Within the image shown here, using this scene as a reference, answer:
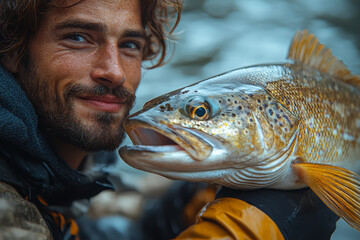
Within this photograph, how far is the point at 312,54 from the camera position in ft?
6.59

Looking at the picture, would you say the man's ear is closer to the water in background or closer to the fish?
the fish

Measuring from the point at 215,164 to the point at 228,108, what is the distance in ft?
0.91

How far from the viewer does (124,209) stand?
3.14m

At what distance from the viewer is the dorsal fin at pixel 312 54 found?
2004 millimetres

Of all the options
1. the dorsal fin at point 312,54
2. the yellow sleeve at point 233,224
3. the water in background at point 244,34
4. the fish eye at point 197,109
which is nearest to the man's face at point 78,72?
the fish eye at point 197,109

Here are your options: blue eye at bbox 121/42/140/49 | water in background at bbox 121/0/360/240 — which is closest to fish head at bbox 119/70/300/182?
blue eye at bbox 121/42/140/49

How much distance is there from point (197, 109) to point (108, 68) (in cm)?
70

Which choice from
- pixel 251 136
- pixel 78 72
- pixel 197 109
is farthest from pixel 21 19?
pixel 251 136

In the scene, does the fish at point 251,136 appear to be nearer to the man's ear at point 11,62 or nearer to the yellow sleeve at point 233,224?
the yellow sleeve at point 233,224

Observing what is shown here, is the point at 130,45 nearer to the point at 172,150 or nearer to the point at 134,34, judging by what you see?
the point at 134,34

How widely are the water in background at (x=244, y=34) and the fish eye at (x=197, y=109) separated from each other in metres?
4.60

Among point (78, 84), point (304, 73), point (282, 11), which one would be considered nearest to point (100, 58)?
point (78, 84)

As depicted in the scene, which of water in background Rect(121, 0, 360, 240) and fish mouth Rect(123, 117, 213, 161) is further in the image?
water in background Rect(121, 0, 360, 240)

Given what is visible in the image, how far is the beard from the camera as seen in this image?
5.99 ft
